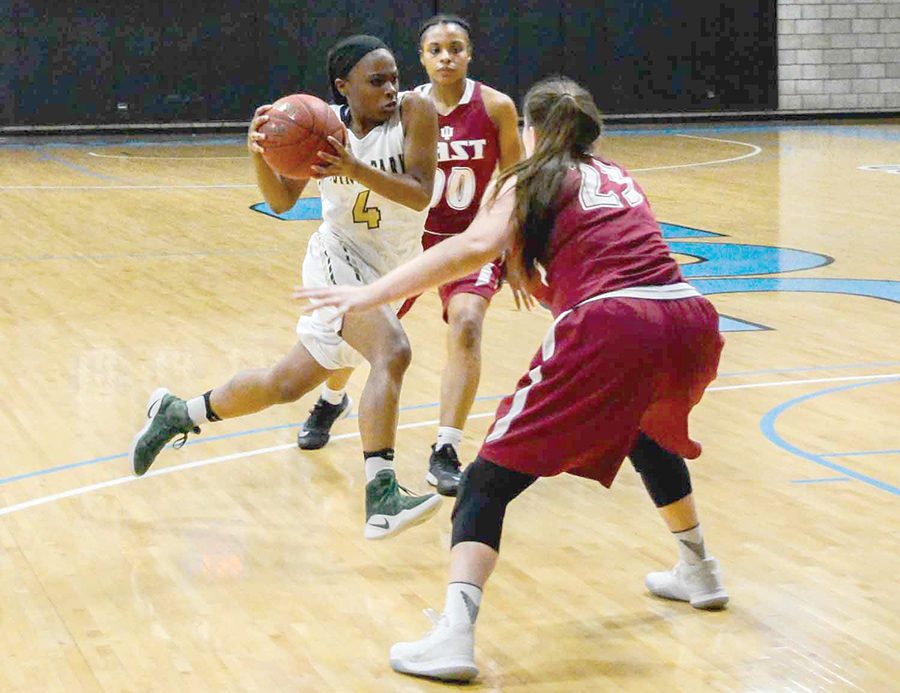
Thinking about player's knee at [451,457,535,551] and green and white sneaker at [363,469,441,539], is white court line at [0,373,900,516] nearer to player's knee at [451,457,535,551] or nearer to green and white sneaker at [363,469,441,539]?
green and white sneaker at [363,469,441,539]

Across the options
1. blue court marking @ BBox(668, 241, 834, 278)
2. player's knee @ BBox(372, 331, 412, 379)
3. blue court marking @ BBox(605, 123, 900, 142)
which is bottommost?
blue court marking @ BBox(605, 123, 900, 142)

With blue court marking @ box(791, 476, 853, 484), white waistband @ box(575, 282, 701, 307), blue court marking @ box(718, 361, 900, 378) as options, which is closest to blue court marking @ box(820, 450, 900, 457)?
blue court marking @ box(791, 476, 853, 484)

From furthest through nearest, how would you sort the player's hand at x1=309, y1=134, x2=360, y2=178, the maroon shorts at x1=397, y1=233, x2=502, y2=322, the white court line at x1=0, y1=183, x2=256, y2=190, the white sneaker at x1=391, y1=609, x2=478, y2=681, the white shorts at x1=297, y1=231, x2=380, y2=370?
the white court line at x1=0, y1=183, x2=256, y2=190, the maroon shorts at x1=397, y1=233, x2=502, y2=322, the white shorts at x1=297, y1=231, x2=380, y2=370, the player's hand at x1=309, y1=134, x2=360, y2=178, the white sneaker at x1=391, y1=609, x2=478, y2=681

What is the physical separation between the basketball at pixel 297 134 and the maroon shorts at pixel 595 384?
1.27m

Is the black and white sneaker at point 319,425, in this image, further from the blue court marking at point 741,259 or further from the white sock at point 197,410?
the blue court marking at point 741,259

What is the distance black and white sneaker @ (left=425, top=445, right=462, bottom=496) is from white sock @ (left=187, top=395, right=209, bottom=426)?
85 centimetres

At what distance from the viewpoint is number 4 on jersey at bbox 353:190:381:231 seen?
17.1 ft

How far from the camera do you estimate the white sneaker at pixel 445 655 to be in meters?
3.67

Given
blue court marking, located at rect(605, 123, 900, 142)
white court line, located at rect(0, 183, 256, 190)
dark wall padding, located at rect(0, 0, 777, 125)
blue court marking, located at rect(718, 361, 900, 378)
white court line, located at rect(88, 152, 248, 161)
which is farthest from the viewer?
dark wall padding, located at rect(0, 0, 777, 125)

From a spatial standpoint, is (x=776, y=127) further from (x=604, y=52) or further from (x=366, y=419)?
(x=366, y=419)

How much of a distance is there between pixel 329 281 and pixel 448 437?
78 cm

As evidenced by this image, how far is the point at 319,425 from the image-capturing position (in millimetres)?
6086

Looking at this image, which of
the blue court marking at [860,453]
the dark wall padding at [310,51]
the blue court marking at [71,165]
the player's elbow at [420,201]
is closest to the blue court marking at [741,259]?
the blue court marking at [860,453]

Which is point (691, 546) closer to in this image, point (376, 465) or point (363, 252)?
point (376, 465)
